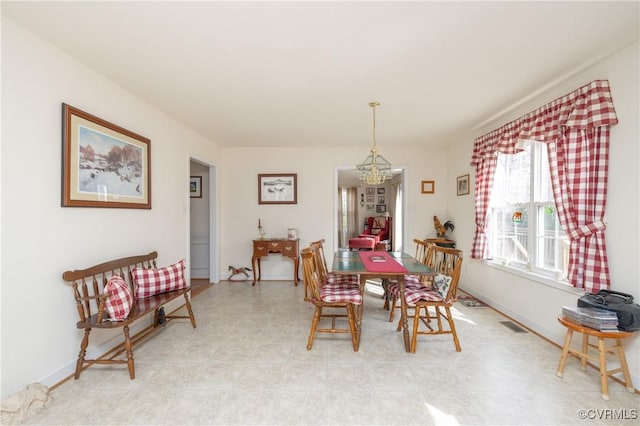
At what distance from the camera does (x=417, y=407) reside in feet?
5.45

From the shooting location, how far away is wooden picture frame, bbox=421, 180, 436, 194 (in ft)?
15.7

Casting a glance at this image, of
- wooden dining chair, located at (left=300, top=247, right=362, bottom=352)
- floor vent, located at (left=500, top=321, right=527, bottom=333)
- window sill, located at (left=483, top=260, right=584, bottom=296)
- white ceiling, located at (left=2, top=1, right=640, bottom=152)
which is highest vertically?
white ceiling, located at (left=2, top=1, right=640, bottom=152)

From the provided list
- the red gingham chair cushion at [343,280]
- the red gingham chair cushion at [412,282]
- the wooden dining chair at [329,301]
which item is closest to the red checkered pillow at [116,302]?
the wooden dining chair at [329,301]

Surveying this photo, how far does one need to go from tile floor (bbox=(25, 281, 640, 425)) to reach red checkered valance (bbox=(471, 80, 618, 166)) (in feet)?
6.24

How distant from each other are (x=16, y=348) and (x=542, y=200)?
436cm

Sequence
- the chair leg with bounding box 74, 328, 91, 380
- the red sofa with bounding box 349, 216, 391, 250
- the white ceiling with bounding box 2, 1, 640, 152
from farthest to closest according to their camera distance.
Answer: the red sofa with bounding box 349, 216, 391, 250
the chair leg with bounding box 74, 328, 91, 380
the white ceiling with bounding box 2, 1, 640, 152

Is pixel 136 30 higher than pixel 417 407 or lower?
higher

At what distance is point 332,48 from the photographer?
187 cm

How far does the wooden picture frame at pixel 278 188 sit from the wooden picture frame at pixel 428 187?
7.53 ft

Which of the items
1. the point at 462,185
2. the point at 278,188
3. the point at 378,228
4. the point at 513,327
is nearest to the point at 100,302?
the point at 278,188

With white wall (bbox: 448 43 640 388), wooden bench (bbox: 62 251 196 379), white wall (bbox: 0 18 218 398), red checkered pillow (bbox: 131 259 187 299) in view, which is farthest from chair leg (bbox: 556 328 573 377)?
white wall (bbox: 0 18 218 398)

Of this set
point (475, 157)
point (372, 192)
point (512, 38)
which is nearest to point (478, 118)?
point (475, 157)

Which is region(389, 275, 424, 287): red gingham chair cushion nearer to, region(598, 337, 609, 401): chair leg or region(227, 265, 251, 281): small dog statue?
region(598, 337, 609, 401): chair leg

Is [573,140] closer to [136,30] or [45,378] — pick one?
[136,30]
